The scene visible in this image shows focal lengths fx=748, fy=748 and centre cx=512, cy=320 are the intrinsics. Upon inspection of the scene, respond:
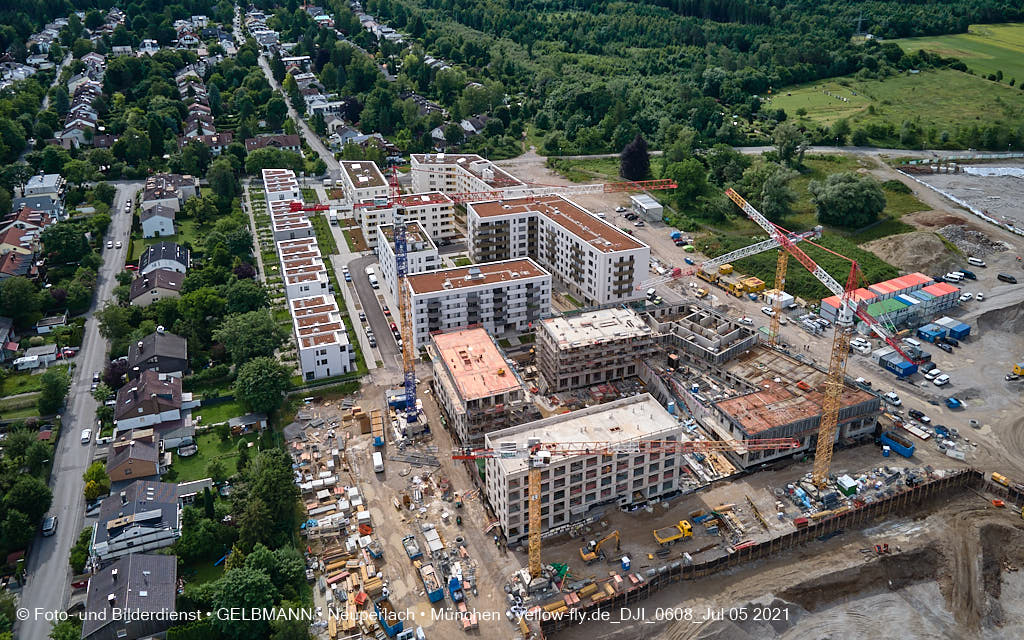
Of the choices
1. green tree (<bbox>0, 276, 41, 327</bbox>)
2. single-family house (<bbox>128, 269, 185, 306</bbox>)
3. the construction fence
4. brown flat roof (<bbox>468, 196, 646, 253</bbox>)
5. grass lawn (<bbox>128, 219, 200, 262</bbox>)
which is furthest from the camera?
grass lawn (<bbox>128, 219, 200, 262</bbox>)

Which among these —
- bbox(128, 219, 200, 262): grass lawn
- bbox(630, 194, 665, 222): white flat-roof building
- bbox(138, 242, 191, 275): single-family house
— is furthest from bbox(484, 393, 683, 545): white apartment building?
bbox(128, 219, 200, 262): grass lawn

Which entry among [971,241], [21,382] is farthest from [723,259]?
[21,382]

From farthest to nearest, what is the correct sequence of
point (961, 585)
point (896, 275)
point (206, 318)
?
point (896, 275) < point (206, 318) < point (961, 585)

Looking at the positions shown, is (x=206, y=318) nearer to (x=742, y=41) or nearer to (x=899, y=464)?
(x=899, y=464)

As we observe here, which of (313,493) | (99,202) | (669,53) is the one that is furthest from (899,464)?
(669,53)

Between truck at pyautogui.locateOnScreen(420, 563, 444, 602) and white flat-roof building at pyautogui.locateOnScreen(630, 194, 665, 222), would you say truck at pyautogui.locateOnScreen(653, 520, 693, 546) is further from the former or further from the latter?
white flat-roof building at pyautogui.locateOnScreen(630, 194, 665, 222)

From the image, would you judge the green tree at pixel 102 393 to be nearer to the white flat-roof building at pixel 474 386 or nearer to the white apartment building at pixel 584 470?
the white flat-roof building at pixel 474 386
